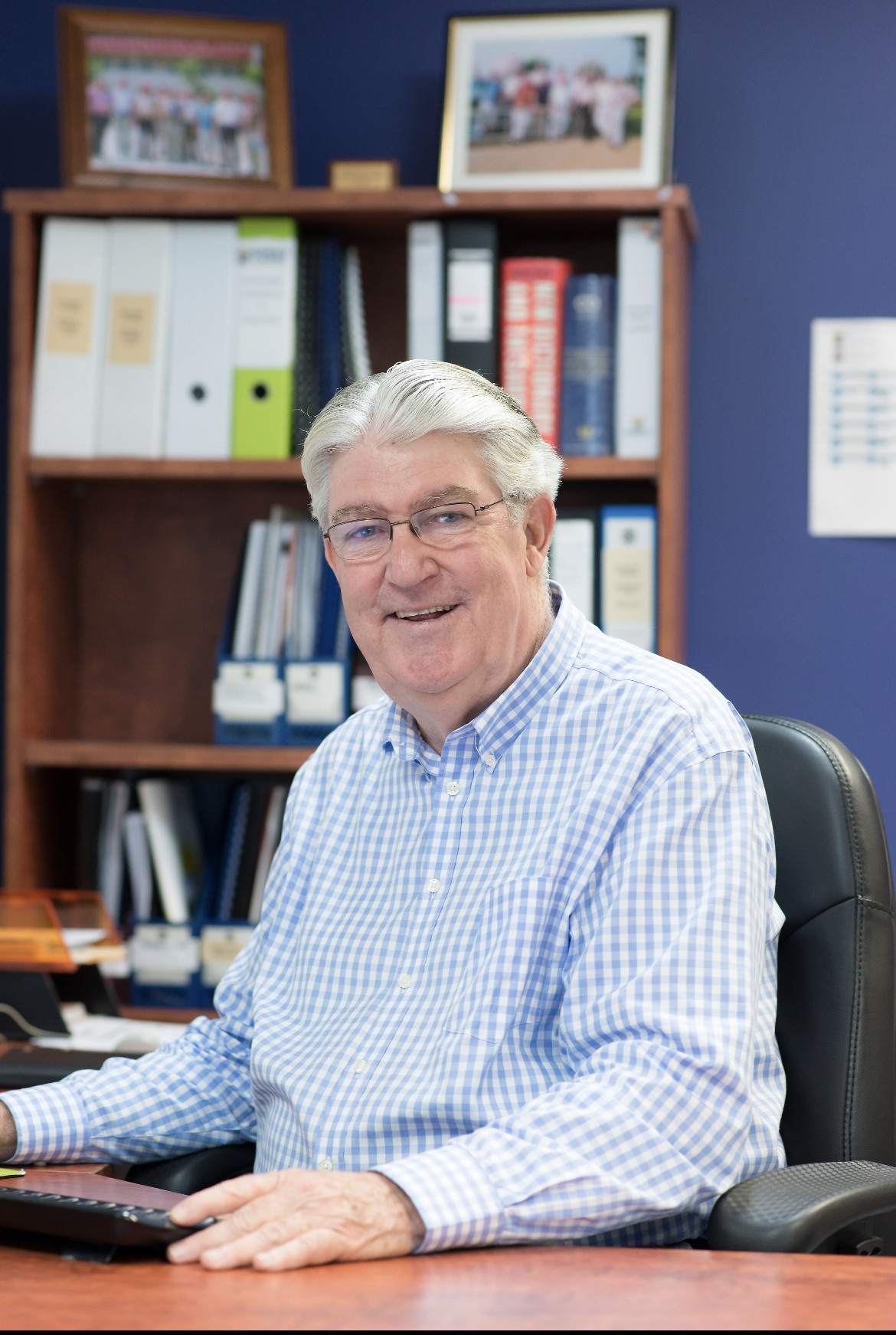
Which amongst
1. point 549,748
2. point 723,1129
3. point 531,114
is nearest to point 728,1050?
point 723,1129

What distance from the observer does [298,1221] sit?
36.4 inches

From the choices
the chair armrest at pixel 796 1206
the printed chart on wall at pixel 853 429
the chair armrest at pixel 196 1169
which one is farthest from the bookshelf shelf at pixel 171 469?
the chair armrest at pixel 796 1206

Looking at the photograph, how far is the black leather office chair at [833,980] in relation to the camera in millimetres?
1270

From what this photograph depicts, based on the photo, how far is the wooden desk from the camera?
771 mm

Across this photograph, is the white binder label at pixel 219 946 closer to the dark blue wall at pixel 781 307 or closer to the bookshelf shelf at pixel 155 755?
the bookshelf shelf at pixel 155 755

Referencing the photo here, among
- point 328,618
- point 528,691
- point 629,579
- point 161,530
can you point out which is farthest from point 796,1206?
point 161,530

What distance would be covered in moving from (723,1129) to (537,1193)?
180 mm

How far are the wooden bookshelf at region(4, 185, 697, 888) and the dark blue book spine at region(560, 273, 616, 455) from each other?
6 centimetres

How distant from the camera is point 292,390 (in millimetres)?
2396

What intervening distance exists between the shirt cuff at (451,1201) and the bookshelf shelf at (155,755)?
1.44 meters

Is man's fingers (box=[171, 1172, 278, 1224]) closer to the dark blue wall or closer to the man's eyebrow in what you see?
the man's eyebrow

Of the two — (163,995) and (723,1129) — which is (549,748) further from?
(163,995)

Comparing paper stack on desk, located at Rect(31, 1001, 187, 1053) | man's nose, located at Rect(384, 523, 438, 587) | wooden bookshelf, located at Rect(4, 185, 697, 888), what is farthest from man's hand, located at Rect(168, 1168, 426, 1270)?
wooden bookshelf, located at Rect(4, 185, 697, 888)

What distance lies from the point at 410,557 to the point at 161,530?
4.87 ft
